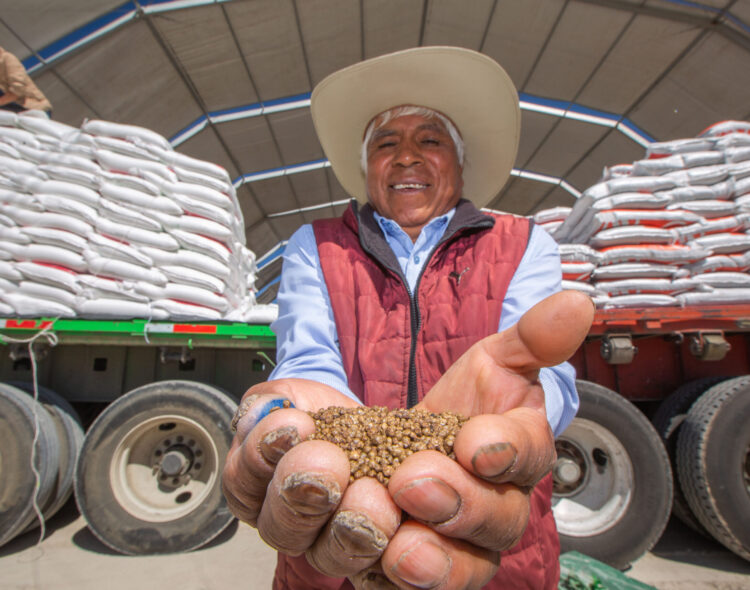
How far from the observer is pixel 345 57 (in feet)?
22.2

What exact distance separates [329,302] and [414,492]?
912 millimetres

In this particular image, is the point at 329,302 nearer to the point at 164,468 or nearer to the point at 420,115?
the point at 420,115

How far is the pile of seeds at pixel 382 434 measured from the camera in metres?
0.93

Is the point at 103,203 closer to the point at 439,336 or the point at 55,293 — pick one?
the point at 55,293

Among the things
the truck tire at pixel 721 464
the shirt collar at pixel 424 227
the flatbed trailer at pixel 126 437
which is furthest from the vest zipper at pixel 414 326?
the truck tire at pixel 721 464

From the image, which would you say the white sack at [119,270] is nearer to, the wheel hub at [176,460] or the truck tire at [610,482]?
the wheel hub at [176,460]

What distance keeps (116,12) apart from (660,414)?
7.39m

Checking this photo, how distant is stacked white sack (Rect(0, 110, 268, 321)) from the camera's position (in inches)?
112

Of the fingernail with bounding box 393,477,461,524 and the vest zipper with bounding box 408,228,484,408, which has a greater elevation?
the vest zipper with bounding box 408,228,484,408

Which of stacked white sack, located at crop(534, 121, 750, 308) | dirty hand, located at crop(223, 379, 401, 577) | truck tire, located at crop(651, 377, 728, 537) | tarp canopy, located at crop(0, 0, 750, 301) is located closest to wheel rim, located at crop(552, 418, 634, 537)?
truck tire, located at crop(651, 377, 728, 537)

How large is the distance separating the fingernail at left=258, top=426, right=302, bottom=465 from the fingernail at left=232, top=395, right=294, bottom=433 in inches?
5.0

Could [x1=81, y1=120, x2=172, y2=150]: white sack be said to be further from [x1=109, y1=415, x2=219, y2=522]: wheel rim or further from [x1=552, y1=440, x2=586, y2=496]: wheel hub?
[x1=552, y1=440, x2=586, y2=496]: wheel hub

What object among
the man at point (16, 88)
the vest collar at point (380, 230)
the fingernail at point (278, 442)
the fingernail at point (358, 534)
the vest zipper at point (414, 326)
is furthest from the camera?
the man at point (16, 88)

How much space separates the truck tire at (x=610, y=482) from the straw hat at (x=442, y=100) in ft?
5.26
